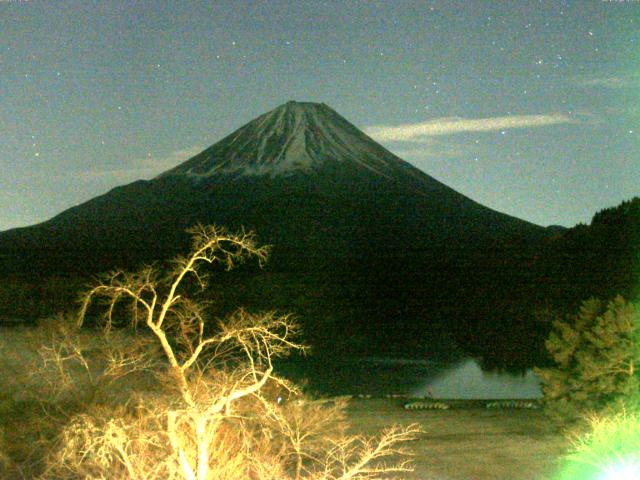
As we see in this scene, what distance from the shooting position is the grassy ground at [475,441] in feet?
36.5

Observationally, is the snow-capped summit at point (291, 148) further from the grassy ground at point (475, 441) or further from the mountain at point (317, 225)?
the grassy ground at point (475, 441)

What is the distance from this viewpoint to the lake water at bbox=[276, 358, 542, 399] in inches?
1023

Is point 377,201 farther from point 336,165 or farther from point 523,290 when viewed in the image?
point 523,290

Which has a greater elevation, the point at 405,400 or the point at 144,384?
the point at 144,384

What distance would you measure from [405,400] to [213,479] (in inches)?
504

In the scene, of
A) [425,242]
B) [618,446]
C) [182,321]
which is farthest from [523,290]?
[425,242]

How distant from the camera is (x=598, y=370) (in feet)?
42.5

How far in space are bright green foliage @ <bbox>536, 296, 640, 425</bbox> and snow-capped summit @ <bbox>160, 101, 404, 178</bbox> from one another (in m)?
67.8

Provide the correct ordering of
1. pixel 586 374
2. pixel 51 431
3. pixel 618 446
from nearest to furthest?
pixel 618 446 → pixel 51 431 → pixel 586 374

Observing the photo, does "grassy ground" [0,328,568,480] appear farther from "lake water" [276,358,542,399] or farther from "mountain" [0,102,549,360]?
"mountain" [0,102,549,360]

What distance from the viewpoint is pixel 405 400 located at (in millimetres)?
20062

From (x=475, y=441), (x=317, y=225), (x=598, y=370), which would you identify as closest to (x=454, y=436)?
(x=475, y=441)

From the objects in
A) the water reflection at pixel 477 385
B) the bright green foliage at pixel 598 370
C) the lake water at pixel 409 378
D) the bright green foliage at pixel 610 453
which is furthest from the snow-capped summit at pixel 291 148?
the bright green foliage at pixel 610 453

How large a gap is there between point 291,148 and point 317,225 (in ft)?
45.1
